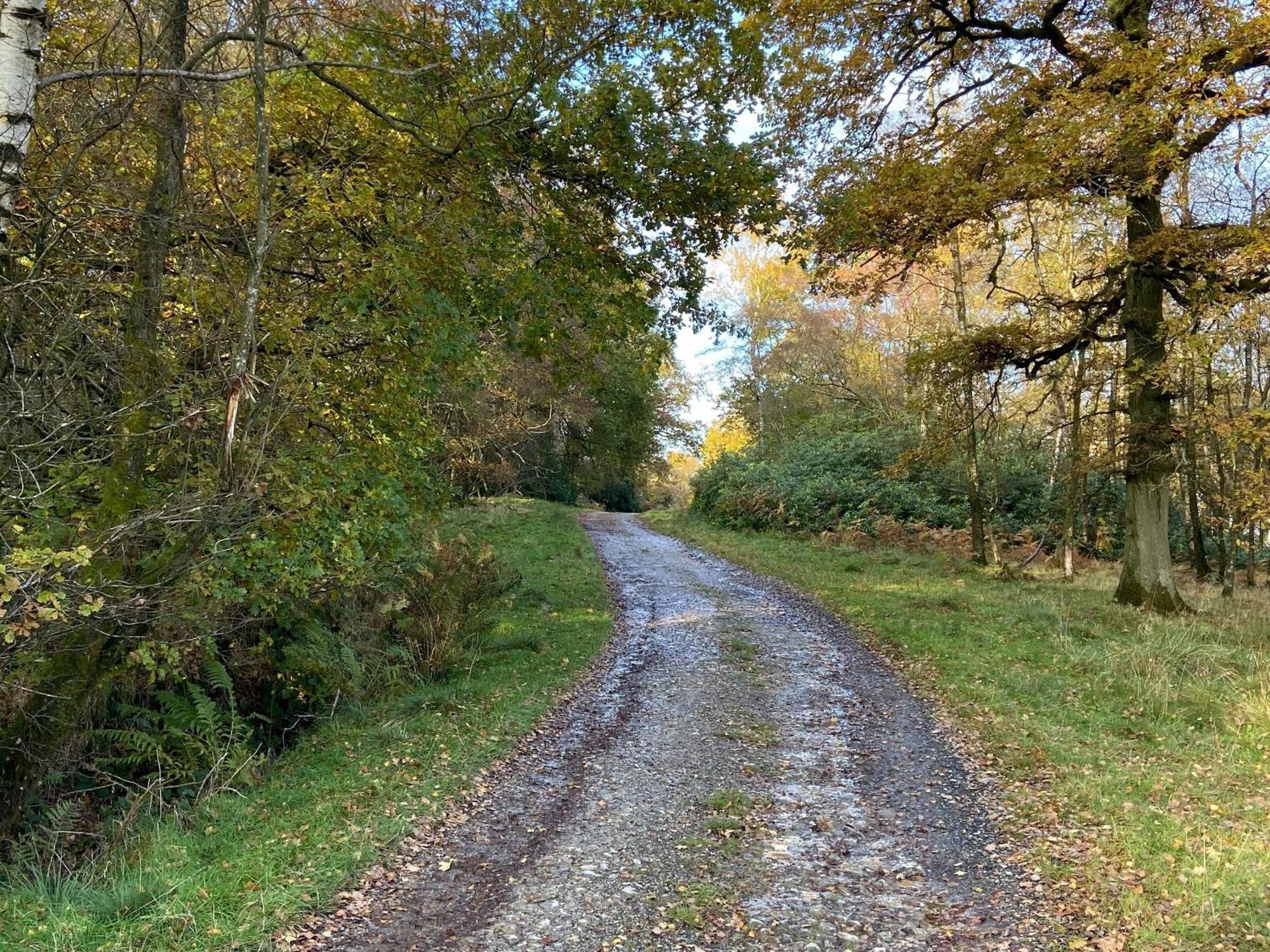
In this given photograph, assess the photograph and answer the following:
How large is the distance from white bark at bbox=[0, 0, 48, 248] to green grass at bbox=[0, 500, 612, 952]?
3.67 metres

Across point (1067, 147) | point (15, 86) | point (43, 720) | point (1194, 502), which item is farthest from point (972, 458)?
point (15, 86)

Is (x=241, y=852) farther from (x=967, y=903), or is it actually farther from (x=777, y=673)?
(x=777, y=673)

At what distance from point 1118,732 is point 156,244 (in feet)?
30.6

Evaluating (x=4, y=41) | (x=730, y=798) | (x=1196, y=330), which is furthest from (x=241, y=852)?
(x=1196, y=330)

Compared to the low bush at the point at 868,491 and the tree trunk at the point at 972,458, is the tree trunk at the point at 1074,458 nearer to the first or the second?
the tree trunk at the point at 972,458

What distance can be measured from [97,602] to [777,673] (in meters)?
7.19

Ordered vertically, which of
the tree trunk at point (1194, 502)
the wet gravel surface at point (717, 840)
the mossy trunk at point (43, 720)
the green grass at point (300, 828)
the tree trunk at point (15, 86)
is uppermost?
the tree trunk at point (15, 86)

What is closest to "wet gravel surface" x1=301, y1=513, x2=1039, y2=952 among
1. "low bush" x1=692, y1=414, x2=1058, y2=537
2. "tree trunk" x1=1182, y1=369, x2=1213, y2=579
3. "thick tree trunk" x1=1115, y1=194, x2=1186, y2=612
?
"thick tree trunk" x1=1115, y1=194, x2=1186, y2=612

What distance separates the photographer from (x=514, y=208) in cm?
782

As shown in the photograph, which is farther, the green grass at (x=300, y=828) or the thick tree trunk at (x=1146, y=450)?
the thick tree trunk at (x=1146, y=450)

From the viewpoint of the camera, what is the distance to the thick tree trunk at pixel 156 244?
5293 mm

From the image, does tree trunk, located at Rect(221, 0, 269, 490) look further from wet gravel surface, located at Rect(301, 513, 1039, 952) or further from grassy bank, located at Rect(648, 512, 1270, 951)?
grassy bank, located at Rect(648, 512, 1270, 951)

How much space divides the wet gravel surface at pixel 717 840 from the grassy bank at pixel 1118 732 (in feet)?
1.53

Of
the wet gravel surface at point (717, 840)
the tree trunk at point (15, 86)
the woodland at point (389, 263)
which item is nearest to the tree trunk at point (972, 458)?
the woodland at point (389, 263)
